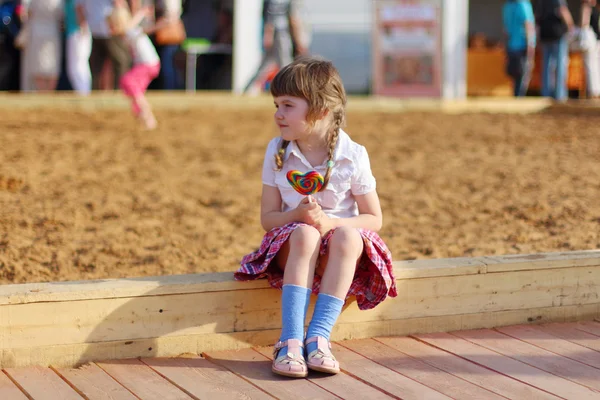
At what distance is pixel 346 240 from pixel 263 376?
523mm

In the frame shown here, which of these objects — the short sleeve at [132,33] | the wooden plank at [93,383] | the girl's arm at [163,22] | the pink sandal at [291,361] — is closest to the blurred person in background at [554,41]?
the girl's arm at [163,22]

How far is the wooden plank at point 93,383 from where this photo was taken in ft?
9.09

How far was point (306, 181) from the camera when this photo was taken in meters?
3.21

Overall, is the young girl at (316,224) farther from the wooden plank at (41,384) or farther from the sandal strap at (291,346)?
the wooden plank at (41,384)

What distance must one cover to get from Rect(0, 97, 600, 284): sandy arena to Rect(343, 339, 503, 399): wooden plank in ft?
4.15

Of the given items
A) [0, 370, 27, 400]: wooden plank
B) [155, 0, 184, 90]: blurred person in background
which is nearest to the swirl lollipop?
[0, 370, 27, 400]: wooden plank

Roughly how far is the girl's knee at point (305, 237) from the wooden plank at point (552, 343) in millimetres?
862

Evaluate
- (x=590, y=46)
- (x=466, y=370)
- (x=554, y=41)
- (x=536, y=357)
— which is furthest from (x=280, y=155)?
(x=590, y=46)

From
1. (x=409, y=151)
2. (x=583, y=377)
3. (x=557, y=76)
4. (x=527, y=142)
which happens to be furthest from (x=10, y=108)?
(x=583, y=377)

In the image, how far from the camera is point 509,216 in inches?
217

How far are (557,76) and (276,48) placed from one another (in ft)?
13.4

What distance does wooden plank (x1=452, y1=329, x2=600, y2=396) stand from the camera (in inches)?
116

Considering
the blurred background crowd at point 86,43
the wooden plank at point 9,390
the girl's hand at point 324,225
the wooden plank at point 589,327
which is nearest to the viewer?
the wooden plank at point 9,390

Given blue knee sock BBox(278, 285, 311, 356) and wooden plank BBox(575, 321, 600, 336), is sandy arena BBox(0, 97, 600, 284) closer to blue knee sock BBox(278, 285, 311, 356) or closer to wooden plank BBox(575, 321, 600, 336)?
wooden plank BBox(575, 321, 600, 336)
